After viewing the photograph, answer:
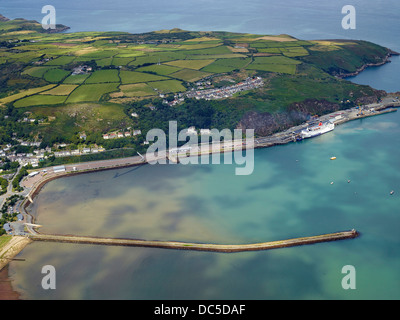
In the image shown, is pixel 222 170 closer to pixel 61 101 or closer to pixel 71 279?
pixel 71 279

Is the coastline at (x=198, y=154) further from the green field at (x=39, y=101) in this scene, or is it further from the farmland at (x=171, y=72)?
the green field at (x=39, y=101)

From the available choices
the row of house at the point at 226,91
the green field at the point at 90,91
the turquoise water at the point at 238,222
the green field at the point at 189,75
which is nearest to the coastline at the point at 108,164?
the turquoise water at the point at 238,222

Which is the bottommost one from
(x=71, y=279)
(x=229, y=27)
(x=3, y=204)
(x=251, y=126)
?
(x=71, y=279)

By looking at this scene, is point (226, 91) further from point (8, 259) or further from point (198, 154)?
point (8, 259)

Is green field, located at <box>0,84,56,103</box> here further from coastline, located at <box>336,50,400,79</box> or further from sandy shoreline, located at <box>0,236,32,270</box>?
coastline, located at <box>336,50,400,79</box>

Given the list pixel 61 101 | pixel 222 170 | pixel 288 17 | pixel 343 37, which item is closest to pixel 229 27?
pixel 288 17

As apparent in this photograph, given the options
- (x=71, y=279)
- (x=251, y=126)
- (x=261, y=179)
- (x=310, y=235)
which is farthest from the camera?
(x=251, y=126)
